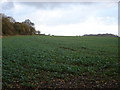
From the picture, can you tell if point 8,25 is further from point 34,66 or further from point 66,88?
point 66,88

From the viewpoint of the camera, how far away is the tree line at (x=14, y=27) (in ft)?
254

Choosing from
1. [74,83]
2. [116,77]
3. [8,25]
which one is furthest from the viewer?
[8,25]

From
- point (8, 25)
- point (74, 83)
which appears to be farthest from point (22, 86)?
point (8, 25)

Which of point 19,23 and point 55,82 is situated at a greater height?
point 19,23

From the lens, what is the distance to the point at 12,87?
12.0m

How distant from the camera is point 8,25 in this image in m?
79.6

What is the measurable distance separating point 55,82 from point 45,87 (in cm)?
117

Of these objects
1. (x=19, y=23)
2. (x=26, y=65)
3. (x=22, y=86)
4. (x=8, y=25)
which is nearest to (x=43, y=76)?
(x=22, y=86)

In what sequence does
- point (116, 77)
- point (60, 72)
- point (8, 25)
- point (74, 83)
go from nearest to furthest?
1. point (74, 83)
2. point (116, 77)
3. point (60, 72)
4. point (8, 25)

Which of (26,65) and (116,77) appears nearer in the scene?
(116,77)

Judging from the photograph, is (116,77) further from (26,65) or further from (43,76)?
(26,65)

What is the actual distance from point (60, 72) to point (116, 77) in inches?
168

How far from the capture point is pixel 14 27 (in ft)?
287

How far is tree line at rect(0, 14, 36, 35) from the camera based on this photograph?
254 feet
